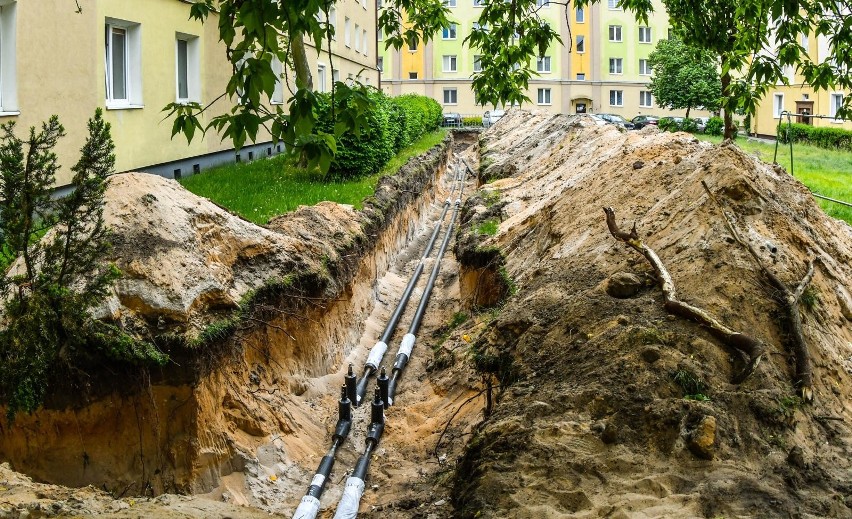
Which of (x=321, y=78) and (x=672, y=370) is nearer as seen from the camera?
(x=672, y=370)

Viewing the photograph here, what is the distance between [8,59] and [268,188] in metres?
4.57

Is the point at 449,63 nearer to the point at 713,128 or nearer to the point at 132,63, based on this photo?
the point at 713,128

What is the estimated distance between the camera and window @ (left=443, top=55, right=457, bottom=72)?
59.3m

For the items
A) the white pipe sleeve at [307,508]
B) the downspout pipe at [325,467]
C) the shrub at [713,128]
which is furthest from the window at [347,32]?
the white pipe sleeve at [307,508]

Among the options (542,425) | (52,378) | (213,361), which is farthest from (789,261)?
(52,378)

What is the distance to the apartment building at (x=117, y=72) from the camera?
1104cm

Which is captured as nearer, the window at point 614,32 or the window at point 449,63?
the window at point 614,32

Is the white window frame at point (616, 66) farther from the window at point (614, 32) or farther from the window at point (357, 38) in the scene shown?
the window at point (357, 38)

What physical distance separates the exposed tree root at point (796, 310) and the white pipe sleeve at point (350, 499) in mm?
3453

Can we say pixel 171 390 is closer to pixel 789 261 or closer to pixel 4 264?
pixel 4 264

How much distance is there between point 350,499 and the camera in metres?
6.81

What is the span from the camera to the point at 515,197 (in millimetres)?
14117

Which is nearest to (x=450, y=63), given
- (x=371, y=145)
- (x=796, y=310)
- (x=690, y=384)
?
(x=371, y=145)

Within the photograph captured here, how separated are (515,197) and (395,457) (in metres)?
7.17
